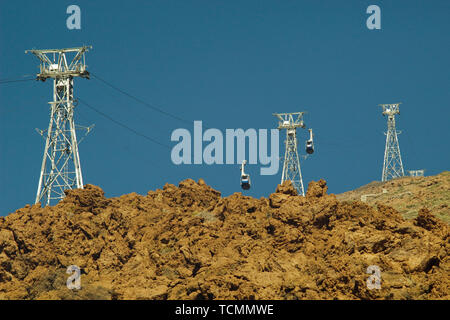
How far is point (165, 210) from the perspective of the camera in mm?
59844

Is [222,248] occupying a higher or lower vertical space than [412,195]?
lower

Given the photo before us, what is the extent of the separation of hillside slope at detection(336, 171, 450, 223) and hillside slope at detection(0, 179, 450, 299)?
35.3 ft

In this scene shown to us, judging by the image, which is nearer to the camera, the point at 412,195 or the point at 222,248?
the point at 222,248

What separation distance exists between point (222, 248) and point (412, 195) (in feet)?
80.4

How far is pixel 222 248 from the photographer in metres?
52.7

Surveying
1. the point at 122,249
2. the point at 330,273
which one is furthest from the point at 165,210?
the point at 330,273

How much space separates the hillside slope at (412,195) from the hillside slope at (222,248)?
35.3 ft

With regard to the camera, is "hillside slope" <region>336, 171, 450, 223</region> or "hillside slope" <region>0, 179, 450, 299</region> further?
"hillside slope" <region>336, 171, 450, 223</region>

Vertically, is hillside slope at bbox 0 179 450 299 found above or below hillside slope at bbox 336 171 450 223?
below

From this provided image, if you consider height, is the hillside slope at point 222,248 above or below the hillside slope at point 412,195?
below

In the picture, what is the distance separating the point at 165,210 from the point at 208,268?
9.97m

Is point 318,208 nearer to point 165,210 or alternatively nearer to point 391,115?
point 165,210

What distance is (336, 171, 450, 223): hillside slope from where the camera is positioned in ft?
211

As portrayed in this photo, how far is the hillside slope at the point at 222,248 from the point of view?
156ft
